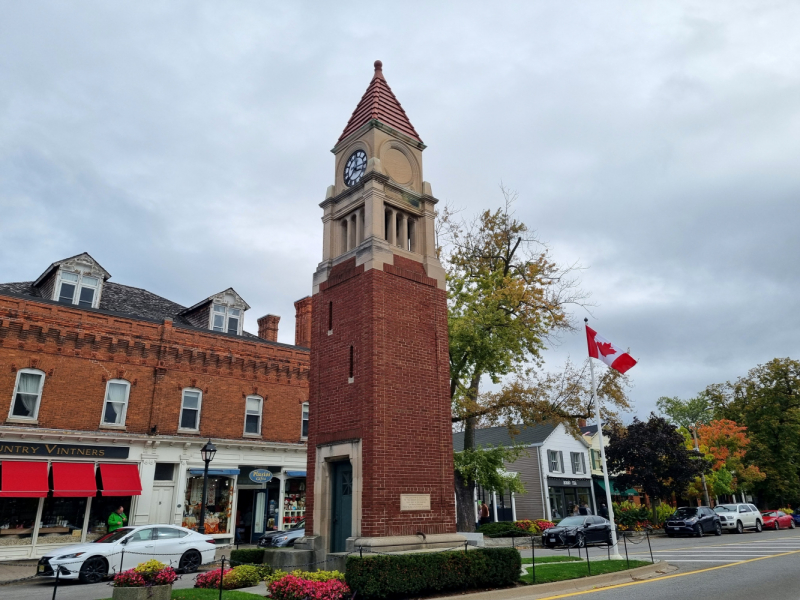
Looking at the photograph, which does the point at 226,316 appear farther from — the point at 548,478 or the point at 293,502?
the point at 548,478

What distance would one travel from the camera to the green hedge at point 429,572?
1109 centimetres

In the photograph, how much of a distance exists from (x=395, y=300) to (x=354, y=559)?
662 cm

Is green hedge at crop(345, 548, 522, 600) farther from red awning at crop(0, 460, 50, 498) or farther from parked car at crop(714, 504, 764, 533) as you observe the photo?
parked car at crop(714, 504, 764, 533)

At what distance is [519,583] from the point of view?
43.8 feet

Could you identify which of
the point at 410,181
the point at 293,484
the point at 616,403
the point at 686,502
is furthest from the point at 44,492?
the point at 686,502

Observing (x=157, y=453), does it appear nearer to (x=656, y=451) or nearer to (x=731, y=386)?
(x=656, y=451)

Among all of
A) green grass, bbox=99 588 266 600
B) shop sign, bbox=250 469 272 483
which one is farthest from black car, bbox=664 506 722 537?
green grass, bbox=99 588 266 600

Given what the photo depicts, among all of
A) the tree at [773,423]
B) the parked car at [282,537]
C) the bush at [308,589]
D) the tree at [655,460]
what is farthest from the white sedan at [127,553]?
the tree at [773,423]

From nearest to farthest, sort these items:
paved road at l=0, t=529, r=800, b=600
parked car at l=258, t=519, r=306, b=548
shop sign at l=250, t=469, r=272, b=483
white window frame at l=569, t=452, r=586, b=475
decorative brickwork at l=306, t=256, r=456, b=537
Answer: paved road at l=0, t=529, r=800, b=600
decorative brickwork at l=306, t=256, r=456, b=537
parked car at l=258, t=519, r=306, b=548
shop sign at l=250, t=469, r=272, b=483
white window frame at l=569, t=452, r=586, b=475

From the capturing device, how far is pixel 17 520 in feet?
72.4

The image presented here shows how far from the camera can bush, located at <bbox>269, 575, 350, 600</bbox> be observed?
10.7 meters

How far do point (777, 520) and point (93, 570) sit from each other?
38.6 meters

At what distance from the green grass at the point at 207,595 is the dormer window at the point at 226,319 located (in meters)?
19.7

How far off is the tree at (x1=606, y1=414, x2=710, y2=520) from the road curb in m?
20.9
